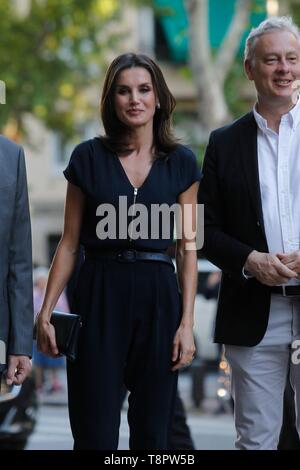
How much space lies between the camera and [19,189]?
4.98 meters

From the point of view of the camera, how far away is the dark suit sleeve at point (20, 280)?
491cm

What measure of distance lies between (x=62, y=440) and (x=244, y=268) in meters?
6.30

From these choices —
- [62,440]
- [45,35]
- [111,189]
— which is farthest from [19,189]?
[45,35]

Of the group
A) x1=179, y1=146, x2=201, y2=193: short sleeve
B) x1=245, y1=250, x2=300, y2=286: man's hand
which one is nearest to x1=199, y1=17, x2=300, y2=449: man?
x1=245, y1=250, x2=300, y2=286: man's hand

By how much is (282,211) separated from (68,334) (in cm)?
107

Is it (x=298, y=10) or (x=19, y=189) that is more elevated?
(x=298, y=10)

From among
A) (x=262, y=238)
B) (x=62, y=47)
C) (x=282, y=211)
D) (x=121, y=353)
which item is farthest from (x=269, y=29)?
(x=62, y=47)

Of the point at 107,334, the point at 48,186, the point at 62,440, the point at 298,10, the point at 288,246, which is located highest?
the point at 298,10

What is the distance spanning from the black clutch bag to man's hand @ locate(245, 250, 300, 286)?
793mm

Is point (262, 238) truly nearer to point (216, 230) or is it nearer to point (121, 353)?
point (216, 230)

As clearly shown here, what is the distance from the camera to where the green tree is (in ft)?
86.8

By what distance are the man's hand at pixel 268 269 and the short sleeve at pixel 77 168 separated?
0.80 m

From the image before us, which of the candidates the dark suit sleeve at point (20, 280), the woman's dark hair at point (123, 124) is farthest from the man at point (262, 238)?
the dark suit sleeve at point (20, 280)

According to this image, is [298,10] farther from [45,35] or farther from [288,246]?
[288,246]
